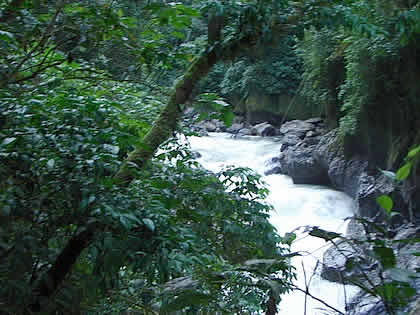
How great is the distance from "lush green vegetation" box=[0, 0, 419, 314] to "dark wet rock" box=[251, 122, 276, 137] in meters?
10.7

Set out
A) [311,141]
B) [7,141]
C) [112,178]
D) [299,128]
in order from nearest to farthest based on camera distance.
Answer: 1. [7,141]
2. [112,178]
3. [311,141]
4. [299,128]

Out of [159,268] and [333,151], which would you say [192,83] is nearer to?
[159,268]

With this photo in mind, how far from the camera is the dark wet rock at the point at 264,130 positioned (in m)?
13.5

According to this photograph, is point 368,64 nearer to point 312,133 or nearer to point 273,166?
point 312,133

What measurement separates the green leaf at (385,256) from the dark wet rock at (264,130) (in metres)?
12.7

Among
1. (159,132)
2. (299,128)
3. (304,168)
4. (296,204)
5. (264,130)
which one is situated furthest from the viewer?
(264,130)

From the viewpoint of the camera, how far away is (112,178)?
1.77 meters

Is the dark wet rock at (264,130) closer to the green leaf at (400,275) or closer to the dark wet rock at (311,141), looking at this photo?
the dark wet rock at (311,141)

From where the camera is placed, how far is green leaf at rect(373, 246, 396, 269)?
0.85 m

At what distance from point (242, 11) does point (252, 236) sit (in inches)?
52.8

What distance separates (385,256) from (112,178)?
3.79 ft

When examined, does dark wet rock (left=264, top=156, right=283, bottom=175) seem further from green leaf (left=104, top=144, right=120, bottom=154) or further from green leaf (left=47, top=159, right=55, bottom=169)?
green leaf (left=47, top=159, right=55, bottom=169)

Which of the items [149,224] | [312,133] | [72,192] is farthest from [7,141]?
[312,133]

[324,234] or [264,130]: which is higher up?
[324,234]
